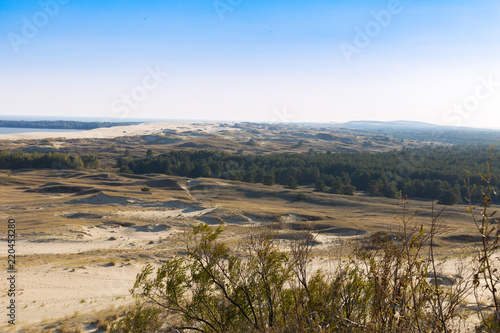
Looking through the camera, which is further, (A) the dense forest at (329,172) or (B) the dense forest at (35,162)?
(B) the dense forest at (35,162)

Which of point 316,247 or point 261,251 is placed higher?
point 261,251

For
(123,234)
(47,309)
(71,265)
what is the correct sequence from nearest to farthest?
(47,309) < (71,265) < (123,234)

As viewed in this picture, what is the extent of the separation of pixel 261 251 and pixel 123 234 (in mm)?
23719

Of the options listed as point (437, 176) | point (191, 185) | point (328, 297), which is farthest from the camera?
point (437, 176)

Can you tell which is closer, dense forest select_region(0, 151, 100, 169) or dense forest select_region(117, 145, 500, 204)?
dense forest select_region(117, 145, 500, 204)

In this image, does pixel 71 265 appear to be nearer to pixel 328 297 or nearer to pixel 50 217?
pixel 50 217

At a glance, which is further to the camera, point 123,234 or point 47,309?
point 123,234

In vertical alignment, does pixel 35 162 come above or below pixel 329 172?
above

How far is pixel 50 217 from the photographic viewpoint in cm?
3052

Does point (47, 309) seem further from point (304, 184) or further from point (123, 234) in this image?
point (304, 184)

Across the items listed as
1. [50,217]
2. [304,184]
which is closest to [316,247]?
[50,217]

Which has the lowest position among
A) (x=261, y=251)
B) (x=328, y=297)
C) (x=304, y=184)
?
(x=304, y=184)

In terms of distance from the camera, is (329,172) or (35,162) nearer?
(329,172)

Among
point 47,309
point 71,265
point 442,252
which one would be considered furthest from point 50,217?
point 442,252
